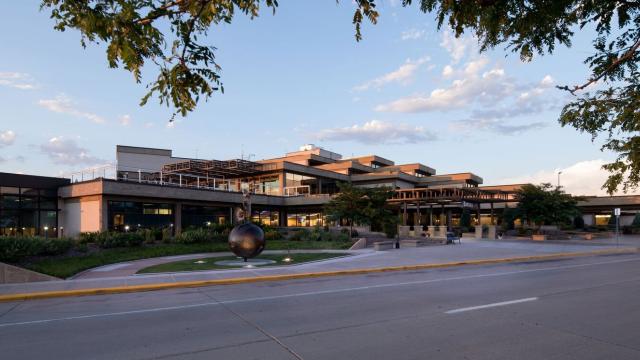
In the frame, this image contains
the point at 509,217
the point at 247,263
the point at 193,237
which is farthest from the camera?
the point at 509,217

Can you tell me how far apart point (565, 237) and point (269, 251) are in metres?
33.9

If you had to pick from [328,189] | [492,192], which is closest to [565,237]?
[492,192]

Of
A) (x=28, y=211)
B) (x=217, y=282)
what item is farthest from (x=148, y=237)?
(x=217, y=282)

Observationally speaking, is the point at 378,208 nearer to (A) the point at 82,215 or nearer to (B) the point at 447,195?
(B) the point at 447,195

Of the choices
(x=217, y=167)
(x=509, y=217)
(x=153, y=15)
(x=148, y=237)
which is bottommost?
(x=148, y=237)

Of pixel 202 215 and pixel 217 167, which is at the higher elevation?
pixel 217 167

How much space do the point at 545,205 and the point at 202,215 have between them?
33.0 metres

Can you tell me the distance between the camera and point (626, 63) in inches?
226

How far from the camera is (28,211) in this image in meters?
31.7

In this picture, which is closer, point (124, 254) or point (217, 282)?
point (217, 282)

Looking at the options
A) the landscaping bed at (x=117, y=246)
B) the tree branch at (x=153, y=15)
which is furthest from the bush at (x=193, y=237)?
the tree branch at (x=153, y=15)

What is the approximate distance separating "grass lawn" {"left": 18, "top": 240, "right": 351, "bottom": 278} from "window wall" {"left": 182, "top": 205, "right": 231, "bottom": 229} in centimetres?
947

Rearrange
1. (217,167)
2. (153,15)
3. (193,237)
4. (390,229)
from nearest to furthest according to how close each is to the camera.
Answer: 1. (153,15)
2. (193,237)
3. (390,229)
4. (217,167)

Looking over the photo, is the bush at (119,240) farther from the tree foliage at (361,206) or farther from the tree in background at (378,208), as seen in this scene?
the tree in background at (378,208)
